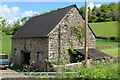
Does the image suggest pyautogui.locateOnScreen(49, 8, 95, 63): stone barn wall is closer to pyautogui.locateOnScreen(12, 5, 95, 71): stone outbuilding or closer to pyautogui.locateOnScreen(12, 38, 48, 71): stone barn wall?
pyautogui.locateOnScreen(12, 5, 95, 71): stone outbuilding

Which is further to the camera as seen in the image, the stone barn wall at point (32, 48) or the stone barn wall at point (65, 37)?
the stone barn wall at point (32, 48)

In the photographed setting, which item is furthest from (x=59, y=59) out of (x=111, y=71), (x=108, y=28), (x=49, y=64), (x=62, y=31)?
(x=108, y=28)

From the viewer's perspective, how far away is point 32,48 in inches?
672

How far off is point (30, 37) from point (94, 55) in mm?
6611

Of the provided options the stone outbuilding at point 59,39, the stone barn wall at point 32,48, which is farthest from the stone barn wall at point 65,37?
Answer: the stone barn wall at point 32,48

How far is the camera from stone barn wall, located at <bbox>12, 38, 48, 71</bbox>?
598 inches

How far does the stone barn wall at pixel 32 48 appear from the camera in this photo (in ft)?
49.8

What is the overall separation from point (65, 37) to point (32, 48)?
3.75m

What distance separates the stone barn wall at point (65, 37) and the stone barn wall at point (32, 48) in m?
0.69

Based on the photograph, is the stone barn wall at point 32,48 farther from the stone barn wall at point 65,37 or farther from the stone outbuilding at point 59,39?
the stone barn wall at point 65,37

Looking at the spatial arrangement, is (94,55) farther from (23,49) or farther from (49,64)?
(23,49)

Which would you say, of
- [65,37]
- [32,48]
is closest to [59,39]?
[65,37]

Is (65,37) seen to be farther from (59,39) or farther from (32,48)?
(32,48)

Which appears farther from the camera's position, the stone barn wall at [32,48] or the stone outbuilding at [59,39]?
the stone barn wall at [32,48]
